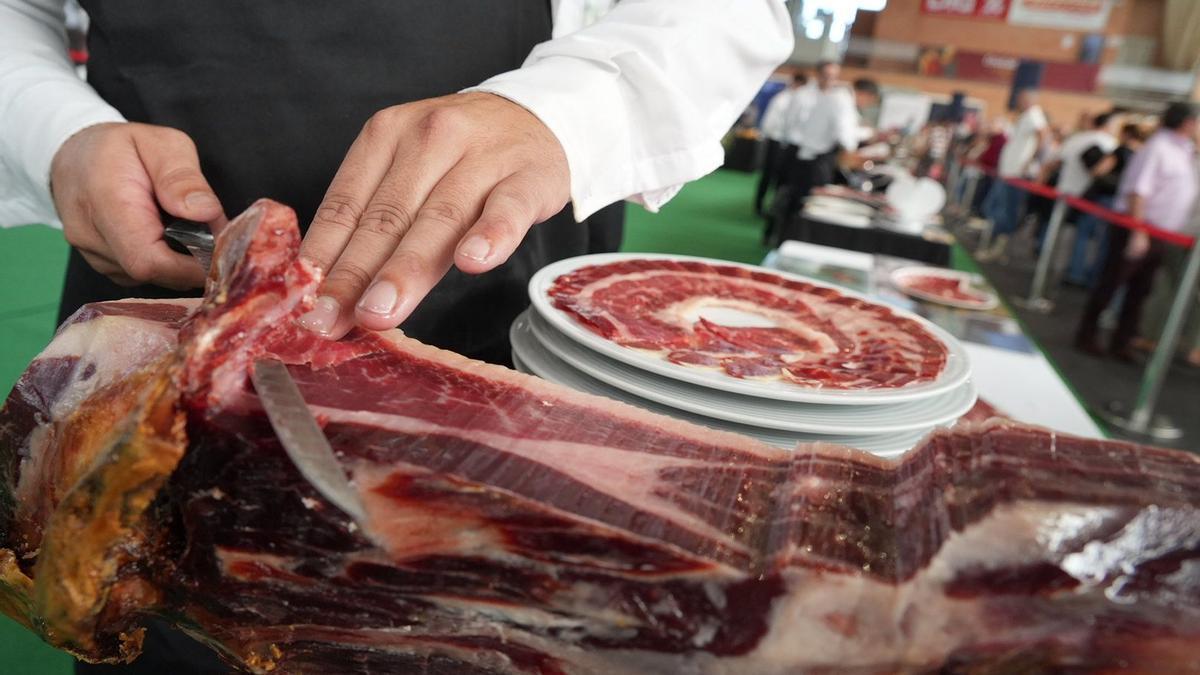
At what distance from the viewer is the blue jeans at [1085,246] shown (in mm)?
7527

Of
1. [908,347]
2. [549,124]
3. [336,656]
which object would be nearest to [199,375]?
[336,656]

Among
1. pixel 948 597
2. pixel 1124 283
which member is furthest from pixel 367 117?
pixel 1124 283

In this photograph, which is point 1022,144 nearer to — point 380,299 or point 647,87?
point 647,87

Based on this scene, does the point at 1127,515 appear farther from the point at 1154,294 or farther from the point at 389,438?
the point at 1154,294

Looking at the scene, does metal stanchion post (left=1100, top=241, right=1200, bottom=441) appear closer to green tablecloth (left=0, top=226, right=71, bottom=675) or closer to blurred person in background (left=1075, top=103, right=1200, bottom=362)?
blurred person in background (left=1075, top=103, right=1200, bottom=362)

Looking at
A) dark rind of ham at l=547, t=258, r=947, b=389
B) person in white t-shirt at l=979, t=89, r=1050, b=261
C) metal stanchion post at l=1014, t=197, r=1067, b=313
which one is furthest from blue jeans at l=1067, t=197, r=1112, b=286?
dark rind of ham at l=547, t=258, r=947, b=389

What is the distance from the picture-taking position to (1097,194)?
741 cm

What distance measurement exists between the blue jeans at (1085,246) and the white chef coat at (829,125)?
2679 mm

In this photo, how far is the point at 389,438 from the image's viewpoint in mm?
585

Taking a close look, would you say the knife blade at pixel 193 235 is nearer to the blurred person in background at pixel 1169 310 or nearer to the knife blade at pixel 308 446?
the knife blade at pixel 308 446

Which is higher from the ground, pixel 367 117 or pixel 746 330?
pixel 367 117

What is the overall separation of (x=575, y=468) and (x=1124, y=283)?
21.8ft

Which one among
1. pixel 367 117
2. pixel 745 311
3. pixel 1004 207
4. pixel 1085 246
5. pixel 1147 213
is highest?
pixel 367 117

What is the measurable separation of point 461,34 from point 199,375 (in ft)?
3.20
